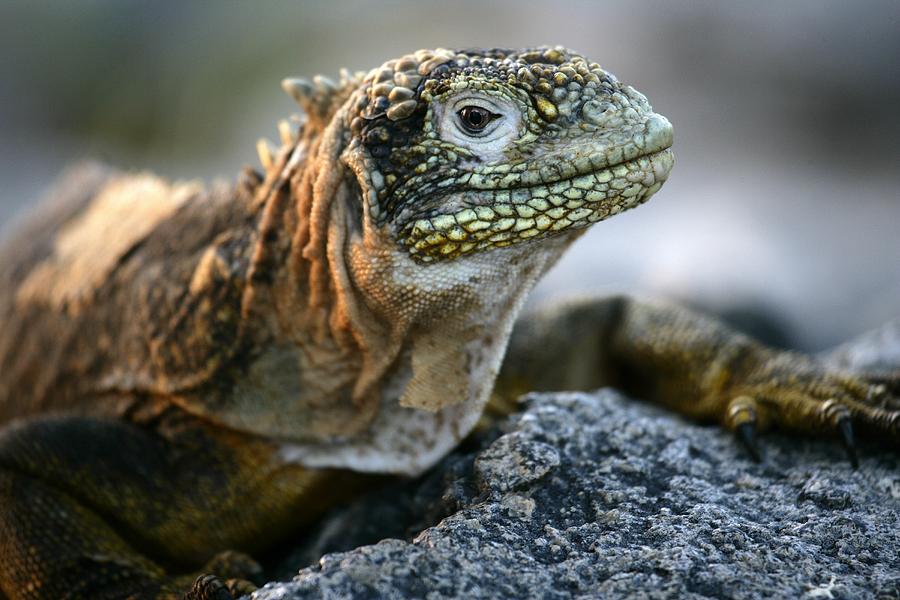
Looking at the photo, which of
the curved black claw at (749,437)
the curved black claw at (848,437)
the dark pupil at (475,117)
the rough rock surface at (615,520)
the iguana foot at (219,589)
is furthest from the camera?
the curved black claw at (749,437)

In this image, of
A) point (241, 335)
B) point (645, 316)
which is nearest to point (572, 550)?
point (241, 335)

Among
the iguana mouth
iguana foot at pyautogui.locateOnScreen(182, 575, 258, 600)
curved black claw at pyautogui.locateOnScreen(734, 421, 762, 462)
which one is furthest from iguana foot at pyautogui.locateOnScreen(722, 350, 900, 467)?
iguana foot at pyautogui.locateOnScreen(182, 575, 258, 600)

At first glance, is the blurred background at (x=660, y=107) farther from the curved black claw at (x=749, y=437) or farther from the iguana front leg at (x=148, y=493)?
the iguana front leg at (x=148, y=493)

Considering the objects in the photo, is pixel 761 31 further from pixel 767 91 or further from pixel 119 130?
pixel 119 130

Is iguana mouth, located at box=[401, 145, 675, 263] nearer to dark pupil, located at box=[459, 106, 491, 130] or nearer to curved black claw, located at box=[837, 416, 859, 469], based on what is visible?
dark pupil, located at box=[459, 106, 491, 130]

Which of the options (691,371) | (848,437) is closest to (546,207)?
(848,437)

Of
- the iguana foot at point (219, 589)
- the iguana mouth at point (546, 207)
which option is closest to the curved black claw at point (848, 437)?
the iguana mouth at point (546, 207)

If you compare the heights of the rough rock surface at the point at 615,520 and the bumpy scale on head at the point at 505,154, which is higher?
the bumpy scale on head at the point at 505,154
